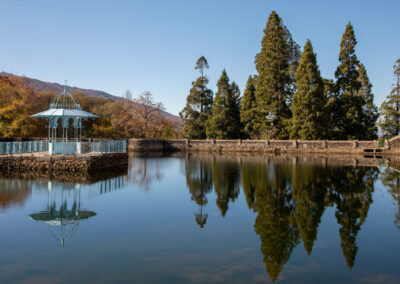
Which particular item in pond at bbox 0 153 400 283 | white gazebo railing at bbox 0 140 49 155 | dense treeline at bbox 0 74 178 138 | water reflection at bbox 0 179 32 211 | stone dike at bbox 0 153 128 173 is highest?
dense treeline at bbox 0 74 178 138

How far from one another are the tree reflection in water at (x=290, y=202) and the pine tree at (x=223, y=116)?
27.5 meters

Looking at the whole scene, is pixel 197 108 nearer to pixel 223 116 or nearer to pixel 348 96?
pixel 223 116

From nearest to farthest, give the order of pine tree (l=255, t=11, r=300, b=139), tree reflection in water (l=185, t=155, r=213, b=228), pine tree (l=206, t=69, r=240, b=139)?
tree reflection in water (l=185, t=155, r=213, b=228) → pine tree (l=255, t=11, r=300, b=139) → pine tree (l=206, t=69, r=240, b=139)

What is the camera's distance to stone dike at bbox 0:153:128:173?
21078 mm

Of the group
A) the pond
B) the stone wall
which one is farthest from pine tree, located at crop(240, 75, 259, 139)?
the pond

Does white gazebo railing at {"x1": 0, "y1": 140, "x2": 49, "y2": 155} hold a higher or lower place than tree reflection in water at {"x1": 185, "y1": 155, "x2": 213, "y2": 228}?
higher

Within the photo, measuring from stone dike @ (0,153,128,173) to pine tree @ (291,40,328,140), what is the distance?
26718mm

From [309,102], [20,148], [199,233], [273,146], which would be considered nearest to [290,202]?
[199,233]

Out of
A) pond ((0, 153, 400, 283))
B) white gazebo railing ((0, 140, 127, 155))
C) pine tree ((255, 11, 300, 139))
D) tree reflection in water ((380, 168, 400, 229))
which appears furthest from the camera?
pine tree ((255, 11, 300, 139))

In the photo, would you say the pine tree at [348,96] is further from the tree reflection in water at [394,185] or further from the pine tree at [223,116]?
the tree reflection in water at [394,185]

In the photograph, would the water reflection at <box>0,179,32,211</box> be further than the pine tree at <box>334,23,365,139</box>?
No

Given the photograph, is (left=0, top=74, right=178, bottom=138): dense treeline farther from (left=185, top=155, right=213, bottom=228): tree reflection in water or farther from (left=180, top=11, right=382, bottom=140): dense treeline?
(left=185, top=155, right=213, bottom=228): tree reflection in water

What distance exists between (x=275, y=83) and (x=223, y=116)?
8666 millimetres

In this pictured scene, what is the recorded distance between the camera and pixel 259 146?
44562mm
